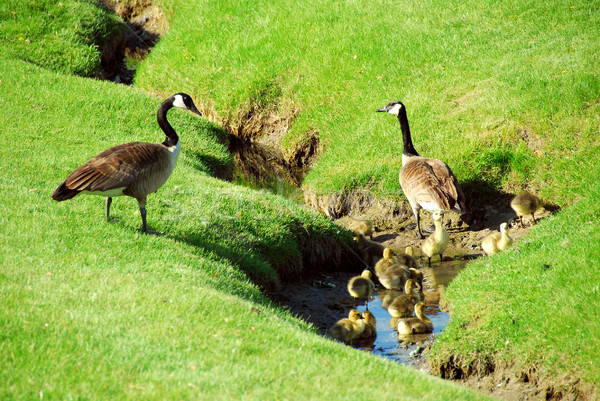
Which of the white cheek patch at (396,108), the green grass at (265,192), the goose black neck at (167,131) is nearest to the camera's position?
the green grass at (265,192)

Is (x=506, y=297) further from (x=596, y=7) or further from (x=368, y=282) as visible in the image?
(x=596, y=7)

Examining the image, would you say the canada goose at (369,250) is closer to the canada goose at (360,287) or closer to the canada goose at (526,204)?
the canada goose at (360,287)

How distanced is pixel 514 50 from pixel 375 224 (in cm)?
588

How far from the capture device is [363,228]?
12188 millimetres

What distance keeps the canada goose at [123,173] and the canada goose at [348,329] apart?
322 centimetres

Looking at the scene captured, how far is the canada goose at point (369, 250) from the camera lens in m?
11.3

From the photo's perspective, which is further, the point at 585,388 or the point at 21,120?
the point at 21,120

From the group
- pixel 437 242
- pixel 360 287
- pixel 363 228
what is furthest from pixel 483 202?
pixel 360 287

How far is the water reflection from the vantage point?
8.50 metres

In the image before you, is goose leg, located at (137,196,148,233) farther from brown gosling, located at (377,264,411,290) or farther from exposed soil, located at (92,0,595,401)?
brown gosling, located at (377,264,411,290)

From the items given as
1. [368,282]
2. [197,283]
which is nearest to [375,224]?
[368,282]

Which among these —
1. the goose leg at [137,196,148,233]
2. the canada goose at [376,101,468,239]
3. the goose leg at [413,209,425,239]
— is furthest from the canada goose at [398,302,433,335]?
the goose leg at [137,196,148,233]

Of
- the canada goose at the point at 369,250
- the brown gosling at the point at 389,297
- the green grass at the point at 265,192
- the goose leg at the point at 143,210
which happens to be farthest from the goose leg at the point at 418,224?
the goose leg at the point at 143,210

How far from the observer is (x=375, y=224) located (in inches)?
519
